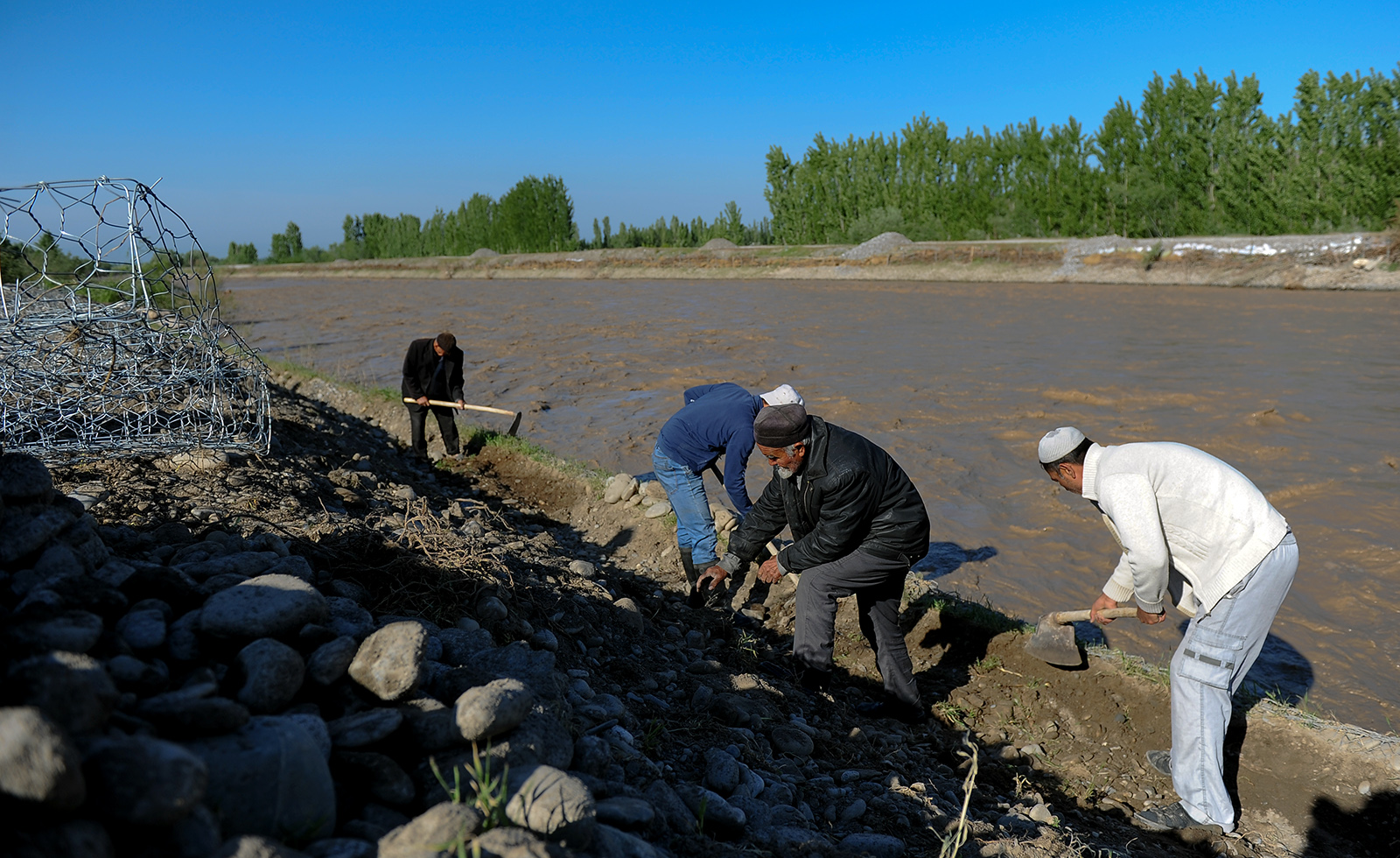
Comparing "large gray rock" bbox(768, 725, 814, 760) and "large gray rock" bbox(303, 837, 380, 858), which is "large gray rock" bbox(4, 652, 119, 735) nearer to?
"large gray rock" bbox(303, 837, 380, 858)

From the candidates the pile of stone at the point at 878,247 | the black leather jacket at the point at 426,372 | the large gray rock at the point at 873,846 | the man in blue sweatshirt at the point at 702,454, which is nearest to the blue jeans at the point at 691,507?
the man in blue sweatshirt at the point at 702,454

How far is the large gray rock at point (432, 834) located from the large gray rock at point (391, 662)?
0.54 meters

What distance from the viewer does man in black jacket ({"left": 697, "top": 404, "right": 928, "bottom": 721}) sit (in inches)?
149

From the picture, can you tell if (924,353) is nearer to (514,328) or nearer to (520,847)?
(514,328)

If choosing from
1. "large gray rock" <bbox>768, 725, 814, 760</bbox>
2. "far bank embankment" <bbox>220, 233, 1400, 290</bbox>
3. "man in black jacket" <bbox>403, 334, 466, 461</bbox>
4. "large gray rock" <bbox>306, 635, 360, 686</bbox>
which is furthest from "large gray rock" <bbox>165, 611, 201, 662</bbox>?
"far bank embankment" <bbox>220, 233, 1400, 290</bbox>

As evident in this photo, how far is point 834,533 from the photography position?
12.7ft

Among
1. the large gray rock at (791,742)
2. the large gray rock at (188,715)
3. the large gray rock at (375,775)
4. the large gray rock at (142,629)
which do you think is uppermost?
the large gray rock at (142,629)

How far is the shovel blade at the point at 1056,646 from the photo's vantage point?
439 centimetres

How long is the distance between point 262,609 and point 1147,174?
131 feet

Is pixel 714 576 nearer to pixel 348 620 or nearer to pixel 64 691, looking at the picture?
pixel 348 620

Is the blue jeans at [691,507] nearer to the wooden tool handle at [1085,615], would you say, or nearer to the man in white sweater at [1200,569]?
the wooden tool handle at [1085,615]

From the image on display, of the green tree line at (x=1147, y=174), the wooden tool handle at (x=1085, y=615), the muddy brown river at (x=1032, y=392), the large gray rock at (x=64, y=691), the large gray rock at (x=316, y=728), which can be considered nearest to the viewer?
the large gray rock at (x=64, y=691)

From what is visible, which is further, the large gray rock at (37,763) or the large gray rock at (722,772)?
the large gray rock at (722,772)

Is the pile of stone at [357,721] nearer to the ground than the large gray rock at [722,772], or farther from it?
farther from it
